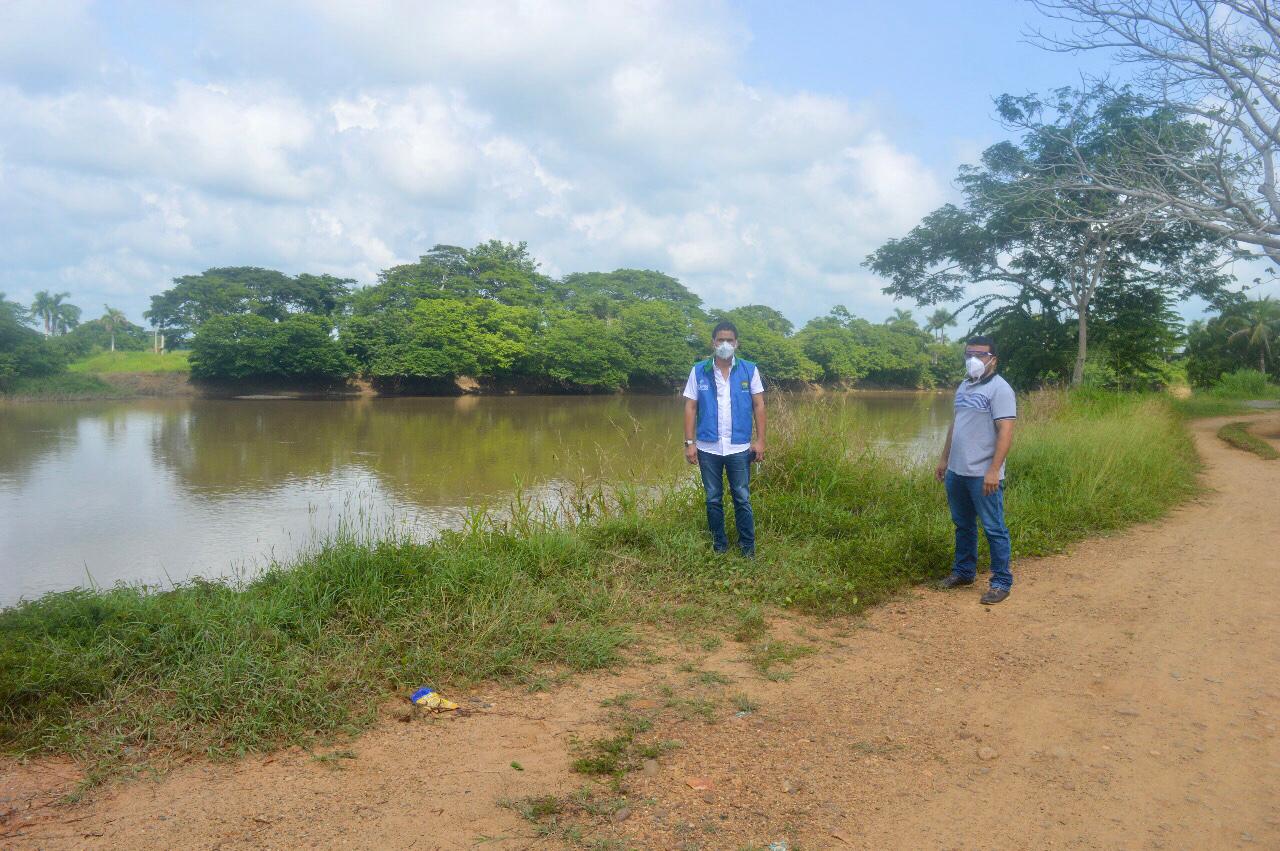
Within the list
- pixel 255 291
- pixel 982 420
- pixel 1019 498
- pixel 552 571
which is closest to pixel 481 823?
pixel 552 571

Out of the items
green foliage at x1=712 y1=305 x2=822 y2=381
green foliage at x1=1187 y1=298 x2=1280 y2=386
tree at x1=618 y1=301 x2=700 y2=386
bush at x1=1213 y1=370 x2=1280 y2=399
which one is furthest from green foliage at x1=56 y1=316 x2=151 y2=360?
green foliage at x1=1187 y1=298 x2=1280 y2=386

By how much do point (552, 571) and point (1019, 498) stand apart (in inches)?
174

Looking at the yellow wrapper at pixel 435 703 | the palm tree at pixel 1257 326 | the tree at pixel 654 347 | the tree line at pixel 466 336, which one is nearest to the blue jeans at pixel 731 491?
the yellow wrapper at pixel 435 703

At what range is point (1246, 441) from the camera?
12.2 m

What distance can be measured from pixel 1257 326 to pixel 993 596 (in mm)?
36483

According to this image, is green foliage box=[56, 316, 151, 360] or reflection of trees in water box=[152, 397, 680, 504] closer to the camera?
reflection of trees in water box=[152, 397, 680, 504]

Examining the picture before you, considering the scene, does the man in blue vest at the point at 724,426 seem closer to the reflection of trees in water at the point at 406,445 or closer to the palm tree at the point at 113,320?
the reflection of trees in water at the point at 406,445

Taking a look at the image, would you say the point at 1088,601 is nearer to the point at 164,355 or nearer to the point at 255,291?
the point at 255,291

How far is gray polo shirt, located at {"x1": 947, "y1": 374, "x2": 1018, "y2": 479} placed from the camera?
4.81 metres

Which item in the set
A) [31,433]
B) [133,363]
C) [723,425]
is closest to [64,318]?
[133,363]

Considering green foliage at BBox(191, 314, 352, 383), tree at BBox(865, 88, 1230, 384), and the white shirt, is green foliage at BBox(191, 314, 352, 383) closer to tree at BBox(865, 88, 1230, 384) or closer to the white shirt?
tree at BBox(865, 88, 1230, 384)

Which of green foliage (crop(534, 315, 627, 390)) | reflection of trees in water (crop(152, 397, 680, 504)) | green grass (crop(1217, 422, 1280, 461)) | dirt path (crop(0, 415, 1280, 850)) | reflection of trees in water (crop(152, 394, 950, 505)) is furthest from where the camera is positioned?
green foliage (crop(534, 315, 627, 390))

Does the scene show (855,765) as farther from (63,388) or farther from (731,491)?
(63,388)

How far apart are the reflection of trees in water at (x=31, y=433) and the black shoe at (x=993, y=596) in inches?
552
